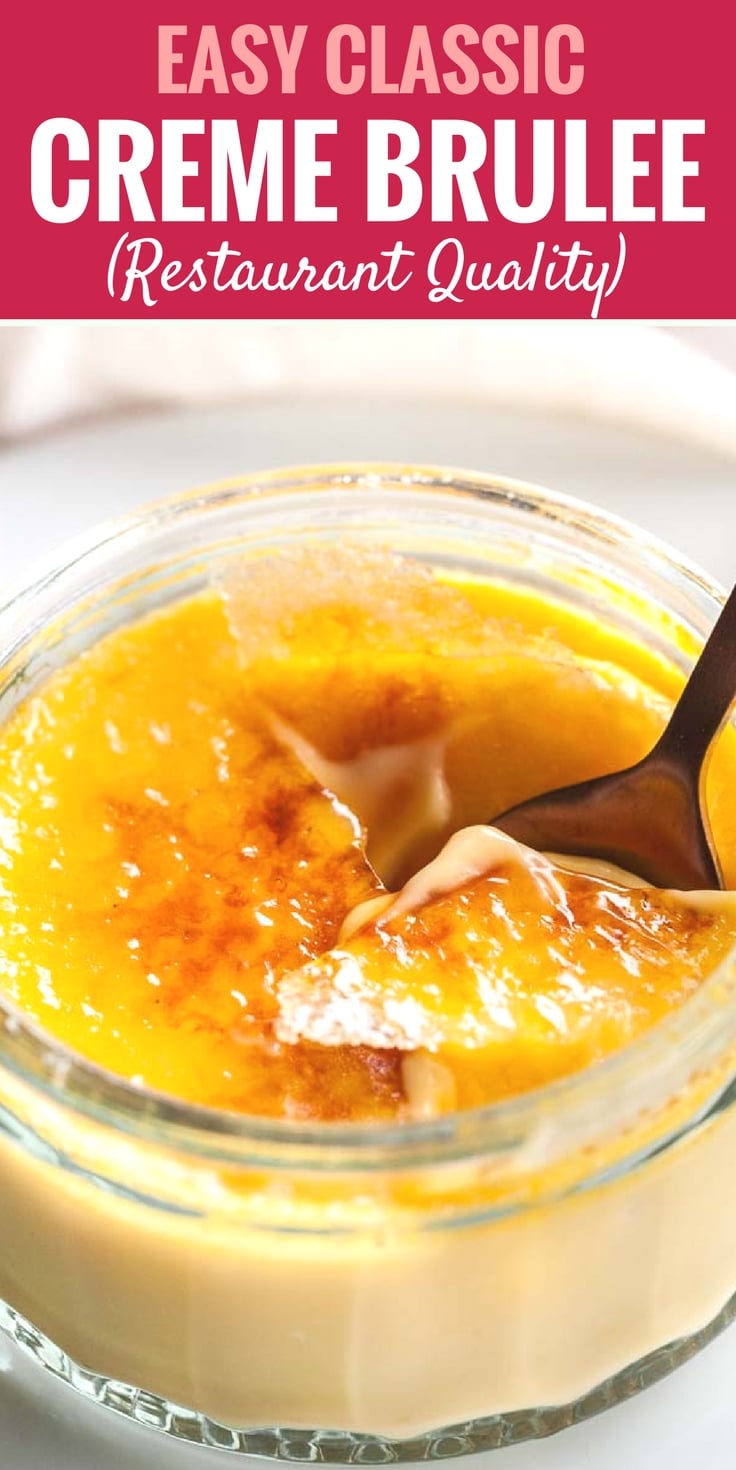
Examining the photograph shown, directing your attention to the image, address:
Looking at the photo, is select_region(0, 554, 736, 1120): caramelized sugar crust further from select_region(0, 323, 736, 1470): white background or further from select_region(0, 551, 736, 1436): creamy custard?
select_region(0, 323, 736, 1470): white background

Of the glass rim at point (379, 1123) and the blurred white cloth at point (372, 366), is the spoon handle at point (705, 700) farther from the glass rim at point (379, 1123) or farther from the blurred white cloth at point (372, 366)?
the blurred white cloth at point (372, 366)

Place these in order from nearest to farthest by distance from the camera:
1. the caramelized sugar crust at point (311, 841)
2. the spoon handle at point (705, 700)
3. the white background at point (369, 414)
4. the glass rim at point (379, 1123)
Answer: the glass rim at point (379, 1123) < the caramelized sugar crust at point (311, 841) < the spoon handle at point (705, 700) < the white background at point (369, 414)

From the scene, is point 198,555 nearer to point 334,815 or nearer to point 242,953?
point 334,815

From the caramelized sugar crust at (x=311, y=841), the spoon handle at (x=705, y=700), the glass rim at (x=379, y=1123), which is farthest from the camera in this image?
the spoon handle at (x=705, y=700)

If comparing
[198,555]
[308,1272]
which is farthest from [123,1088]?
[198,555]

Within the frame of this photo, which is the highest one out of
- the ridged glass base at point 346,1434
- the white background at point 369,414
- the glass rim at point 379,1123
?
the white background at point 369,414

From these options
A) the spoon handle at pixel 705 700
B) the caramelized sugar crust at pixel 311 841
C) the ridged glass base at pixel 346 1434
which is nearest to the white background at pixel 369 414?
the caramelized sugar crust at pixel 311 841

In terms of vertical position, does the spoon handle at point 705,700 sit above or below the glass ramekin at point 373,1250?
above
